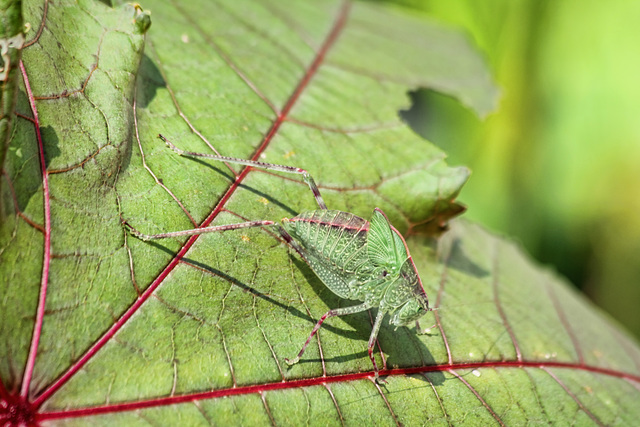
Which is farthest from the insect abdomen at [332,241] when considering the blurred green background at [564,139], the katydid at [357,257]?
the blurred green background at [564,139]

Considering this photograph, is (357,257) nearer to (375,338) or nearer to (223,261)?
(375,338)

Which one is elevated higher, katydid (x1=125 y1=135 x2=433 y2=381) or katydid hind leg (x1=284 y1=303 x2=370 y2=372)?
katydid (x1=125 y1=135 x2=433 y2=381)

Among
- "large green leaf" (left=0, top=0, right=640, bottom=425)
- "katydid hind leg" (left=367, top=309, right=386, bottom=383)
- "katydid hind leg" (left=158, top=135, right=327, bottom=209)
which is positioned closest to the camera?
"large green leaf" (left=0, top=0, right=640, bottom=425)

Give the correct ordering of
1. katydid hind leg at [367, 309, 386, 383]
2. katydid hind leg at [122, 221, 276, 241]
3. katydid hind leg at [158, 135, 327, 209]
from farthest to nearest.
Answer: katydid hind leg at [158, 135, 327, 209], katydid hind leg at [367, 309, 386, 383], katydid hind leg at [122, 221, 276, 241]

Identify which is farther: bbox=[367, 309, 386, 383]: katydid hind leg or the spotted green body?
the spotted green body

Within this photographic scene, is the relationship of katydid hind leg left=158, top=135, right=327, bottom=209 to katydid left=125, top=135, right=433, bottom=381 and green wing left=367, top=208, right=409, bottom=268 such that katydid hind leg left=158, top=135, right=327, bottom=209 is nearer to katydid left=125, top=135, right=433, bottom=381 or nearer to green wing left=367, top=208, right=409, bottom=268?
katydid left=125, top=135, right=433, bottom=381

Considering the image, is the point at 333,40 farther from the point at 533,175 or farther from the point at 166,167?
the point at 533,175

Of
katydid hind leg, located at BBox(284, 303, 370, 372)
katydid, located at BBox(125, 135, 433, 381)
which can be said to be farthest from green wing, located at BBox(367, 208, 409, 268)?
katydid hind leg, located at BBox(284, 303, 370, 372)

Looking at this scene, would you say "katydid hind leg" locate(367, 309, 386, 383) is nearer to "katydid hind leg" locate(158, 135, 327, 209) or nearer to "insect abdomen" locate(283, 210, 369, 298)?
"insect abdomen" locate(283, 210, 369, 298)
